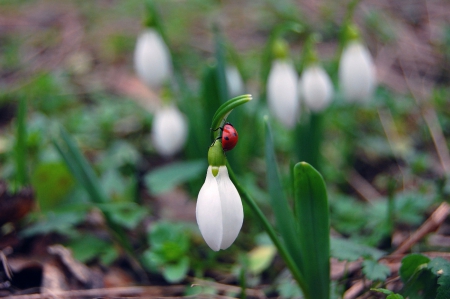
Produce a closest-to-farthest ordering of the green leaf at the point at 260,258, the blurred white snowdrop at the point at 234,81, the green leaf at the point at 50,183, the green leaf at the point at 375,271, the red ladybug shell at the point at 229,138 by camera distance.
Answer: the red ladybug shell at the point at 229,138 → the green leaf at the point at 375,271 → the green leaf at the point at 260,258 → the green leaf at the point at 50,183 → the blurred white snowdrop at the point at 234,81

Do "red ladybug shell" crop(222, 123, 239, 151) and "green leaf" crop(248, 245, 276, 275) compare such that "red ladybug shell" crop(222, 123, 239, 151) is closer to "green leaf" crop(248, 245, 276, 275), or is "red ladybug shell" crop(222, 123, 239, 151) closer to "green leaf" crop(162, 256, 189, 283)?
"green leaf" crop(162, 256, 189, 283)

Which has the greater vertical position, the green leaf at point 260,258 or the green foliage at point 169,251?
the green foliage at point 169,251

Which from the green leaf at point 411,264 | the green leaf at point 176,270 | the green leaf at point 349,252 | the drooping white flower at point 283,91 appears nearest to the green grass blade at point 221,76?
the drooping white flower at point 283,91

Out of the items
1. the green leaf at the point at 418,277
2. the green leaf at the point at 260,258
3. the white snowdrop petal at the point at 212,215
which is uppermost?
the white snowdrop petal at the point at 212,215

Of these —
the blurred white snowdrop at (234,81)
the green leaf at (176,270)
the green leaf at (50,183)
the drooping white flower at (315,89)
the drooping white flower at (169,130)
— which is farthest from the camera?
the blurred white snowdrop at (234,81)

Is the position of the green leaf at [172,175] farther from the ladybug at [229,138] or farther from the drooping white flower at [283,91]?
the ladybug at [229,138]

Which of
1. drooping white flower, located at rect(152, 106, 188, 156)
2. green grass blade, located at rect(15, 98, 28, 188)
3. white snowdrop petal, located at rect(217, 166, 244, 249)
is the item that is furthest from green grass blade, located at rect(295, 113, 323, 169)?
green grass blade, located at rect(15, 98, 28, 188)

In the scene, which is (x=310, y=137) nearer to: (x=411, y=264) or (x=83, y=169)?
(x=411, y=264)
